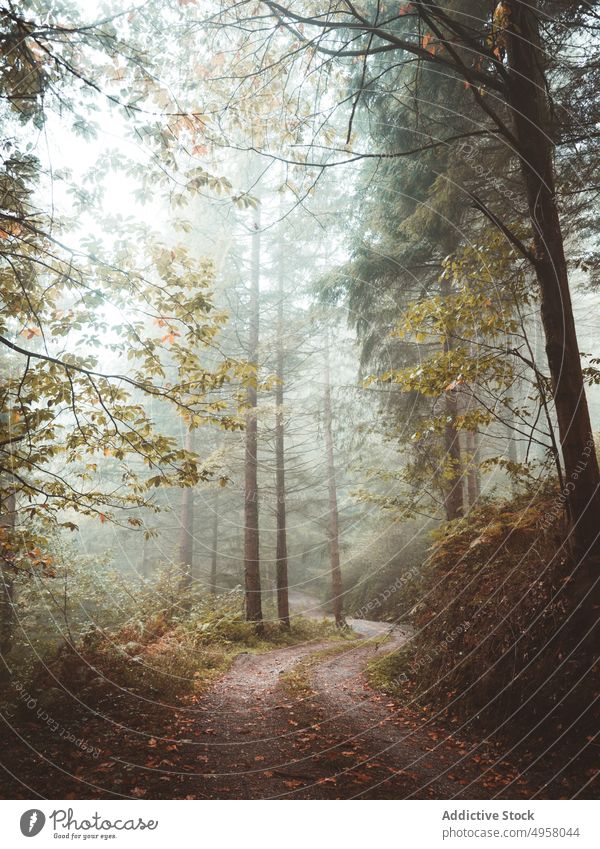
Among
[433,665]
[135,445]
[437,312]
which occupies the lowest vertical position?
[433,665]

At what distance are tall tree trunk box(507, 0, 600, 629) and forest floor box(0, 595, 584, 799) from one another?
181cm

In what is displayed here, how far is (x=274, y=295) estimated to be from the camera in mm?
11984

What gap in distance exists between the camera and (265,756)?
3.66 metres

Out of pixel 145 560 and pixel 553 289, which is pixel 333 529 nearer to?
pixel 145 560

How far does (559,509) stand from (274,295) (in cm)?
953

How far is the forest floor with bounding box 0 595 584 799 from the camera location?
3006mm

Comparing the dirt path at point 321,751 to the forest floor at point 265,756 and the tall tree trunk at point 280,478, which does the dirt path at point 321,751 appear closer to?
the forest floor at point 265,756

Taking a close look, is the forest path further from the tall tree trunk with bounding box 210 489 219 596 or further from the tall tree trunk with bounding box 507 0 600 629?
the tall tree trunk with bounding box 210 489 219 596

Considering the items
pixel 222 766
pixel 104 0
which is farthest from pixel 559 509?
pixel 104 0

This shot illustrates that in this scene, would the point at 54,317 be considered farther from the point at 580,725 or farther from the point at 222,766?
the point at 580,725
